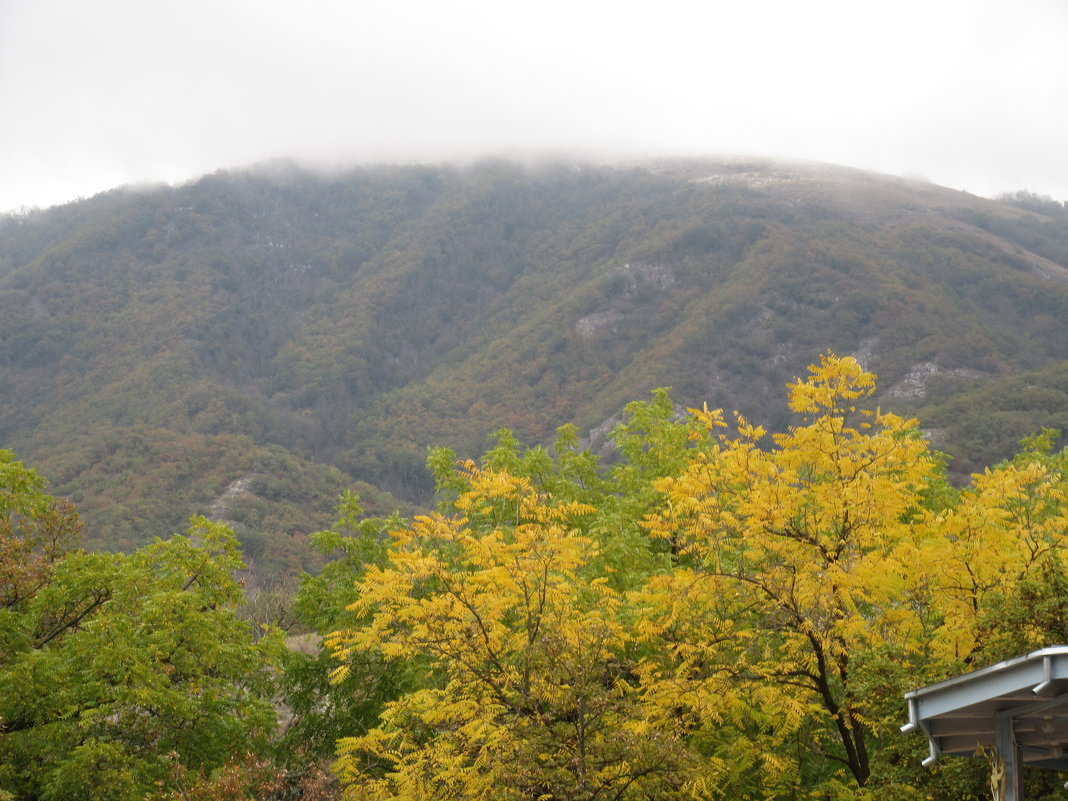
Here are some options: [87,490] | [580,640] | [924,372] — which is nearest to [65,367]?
[87,490]

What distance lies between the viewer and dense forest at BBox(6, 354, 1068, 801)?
29.9 ft

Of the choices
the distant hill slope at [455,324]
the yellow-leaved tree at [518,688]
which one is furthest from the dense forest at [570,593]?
the distant hill slope at [455,324]

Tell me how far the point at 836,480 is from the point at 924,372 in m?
99.0

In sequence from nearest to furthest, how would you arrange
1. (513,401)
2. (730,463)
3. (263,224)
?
1. (730,463)
2. (513,401)
3. (263,224)

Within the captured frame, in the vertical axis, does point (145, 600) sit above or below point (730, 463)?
below

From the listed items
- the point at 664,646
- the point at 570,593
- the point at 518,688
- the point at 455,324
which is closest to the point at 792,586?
the point at 664,646

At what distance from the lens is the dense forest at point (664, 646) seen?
29.9 ft

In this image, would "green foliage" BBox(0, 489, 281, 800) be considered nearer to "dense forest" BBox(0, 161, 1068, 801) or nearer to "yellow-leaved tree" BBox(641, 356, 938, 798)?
"dense forest" BBox(0, 161, 1068, 801)

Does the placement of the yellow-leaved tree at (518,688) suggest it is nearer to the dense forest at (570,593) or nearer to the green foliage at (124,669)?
the dense forest at (570,593)

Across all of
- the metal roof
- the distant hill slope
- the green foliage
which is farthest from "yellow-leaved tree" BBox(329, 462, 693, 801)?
the distant hill slope

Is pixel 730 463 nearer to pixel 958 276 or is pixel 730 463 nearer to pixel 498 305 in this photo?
pixel 958 276

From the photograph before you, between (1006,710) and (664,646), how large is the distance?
4913mm

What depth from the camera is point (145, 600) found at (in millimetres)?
15492

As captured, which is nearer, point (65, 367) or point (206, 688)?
point (206, 688)
